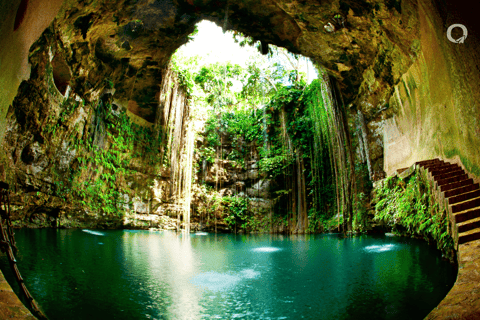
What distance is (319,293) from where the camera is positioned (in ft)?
10.7

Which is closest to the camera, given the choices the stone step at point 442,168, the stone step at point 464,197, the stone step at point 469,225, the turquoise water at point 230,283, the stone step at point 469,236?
the turquoise water at point 230,283

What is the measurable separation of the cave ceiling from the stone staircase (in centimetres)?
266

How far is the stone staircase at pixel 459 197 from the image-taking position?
10.6ft

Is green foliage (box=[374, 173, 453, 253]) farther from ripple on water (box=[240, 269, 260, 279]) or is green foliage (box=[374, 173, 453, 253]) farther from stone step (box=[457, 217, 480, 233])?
ripple on water (box=[240, 269, 260, 279])

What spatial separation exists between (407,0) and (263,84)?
1008cm

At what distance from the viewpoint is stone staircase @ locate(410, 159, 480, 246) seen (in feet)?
10.6

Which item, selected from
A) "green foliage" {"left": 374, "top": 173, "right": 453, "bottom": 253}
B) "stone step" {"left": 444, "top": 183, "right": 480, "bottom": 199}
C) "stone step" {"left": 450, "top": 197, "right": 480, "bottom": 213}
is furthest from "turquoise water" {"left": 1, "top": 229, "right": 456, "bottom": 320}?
"stone step" {"left": 444, "top": 183, "right": 480, "bottom": 199}

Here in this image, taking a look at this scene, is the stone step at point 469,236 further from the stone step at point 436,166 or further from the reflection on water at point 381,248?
the reflection on water at point 381,248

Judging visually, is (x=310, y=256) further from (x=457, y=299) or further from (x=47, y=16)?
(x=47, y=16)

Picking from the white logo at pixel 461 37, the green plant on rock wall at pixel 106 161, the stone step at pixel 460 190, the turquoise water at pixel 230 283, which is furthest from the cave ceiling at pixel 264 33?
the turquoise water at pixel 230 283

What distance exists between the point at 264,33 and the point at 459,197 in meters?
6.09

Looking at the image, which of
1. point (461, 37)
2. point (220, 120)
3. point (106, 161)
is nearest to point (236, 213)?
point (220, 120)

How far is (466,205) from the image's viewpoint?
141 inches

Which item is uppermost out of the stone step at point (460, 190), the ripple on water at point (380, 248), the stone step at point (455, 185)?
the stone step at point (455, 185)
